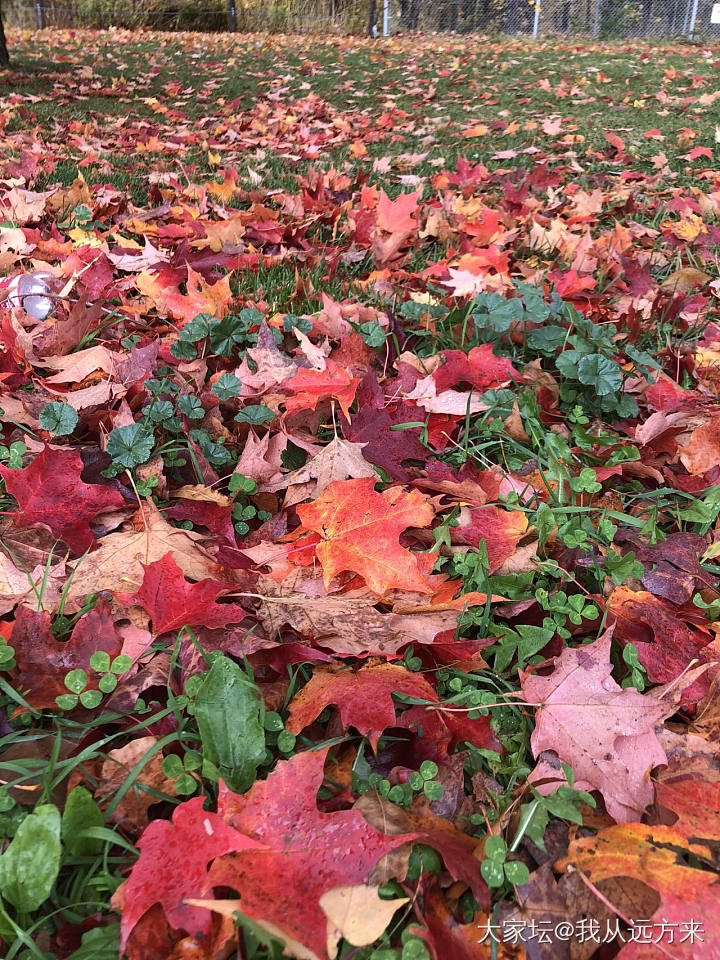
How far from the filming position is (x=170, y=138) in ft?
17.3

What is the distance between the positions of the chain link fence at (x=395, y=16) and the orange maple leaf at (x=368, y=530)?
17281 mm

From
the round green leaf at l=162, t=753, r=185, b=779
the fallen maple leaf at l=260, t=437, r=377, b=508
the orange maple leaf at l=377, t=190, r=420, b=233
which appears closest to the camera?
the round green leaf at l=162, t=753, r=185, b=779

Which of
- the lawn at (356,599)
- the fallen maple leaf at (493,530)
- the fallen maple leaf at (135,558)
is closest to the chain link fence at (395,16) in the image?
the lawn at (356,599)

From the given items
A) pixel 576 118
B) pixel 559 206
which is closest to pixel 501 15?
pixel 576 118

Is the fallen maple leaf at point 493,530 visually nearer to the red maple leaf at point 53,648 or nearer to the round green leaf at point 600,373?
the round green leaf at point 600,373

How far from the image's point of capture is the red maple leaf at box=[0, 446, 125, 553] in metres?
1.33

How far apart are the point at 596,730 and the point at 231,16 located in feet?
59.4

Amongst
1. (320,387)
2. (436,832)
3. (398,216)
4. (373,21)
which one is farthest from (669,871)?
(373,21)

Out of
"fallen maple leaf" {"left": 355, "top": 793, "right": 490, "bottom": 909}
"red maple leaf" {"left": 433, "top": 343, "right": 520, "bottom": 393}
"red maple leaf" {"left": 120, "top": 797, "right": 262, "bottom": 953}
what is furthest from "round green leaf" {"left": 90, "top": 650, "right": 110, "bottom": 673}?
"red maple leaf" {"left": 433, "top": 343, "right": 520, "bottom": 393}

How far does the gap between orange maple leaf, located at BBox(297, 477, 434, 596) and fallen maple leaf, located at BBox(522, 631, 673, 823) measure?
0.92ft

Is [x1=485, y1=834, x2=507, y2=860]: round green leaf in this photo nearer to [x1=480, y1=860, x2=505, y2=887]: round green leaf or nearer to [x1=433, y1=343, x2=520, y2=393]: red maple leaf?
[x1=480, y1=860, x2=505, y2=887]: round green leaf

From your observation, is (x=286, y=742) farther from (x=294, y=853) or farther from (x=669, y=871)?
(x=669, y=871)

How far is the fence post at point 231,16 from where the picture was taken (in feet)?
48.9

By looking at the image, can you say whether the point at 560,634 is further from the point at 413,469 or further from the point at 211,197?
the point at 211,197
